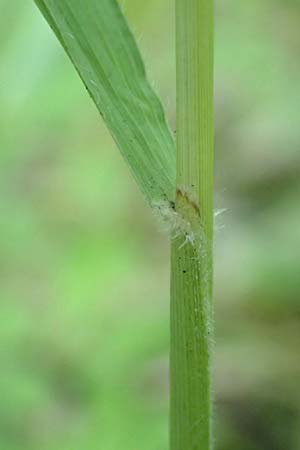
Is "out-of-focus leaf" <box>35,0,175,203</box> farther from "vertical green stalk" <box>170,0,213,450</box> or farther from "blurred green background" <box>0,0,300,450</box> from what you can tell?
"blurred green background" <box>0,0,300,450</box>

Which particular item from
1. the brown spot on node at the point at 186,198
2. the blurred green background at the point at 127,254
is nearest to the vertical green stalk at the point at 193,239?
the brown spot on node at the point at 186,198

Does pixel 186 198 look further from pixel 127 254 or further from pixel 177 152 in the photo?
pixel 127 254

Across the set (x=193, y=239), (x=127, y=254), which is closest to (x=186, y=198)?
(x=193, y=239)

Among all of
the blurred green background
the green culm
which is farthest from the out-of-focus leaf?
the blurred green background

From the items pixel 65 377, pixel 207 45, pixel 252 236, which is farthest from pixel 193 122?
pixel 252 236

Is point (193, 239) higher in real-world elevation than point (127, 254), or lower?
higher

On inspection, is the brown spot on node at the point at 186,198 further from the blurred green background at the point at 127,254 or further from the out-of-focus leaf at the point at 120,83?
the blurred green background at the point at 127,254
